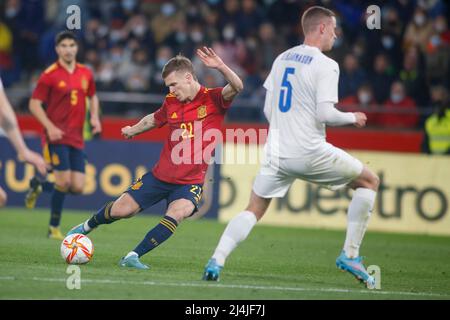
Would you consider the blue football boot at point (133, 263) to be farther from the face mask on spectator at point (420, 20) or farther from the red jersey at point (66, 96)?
the face mask on spectator at point (420, 20)

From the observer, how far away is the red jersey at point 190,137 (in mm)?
10430

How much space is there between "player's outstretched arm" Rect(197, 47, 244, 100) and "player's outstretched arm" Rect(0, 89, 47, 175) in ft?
6.20

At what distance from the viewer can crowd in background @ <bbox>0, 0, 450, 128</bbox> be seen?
20219mm

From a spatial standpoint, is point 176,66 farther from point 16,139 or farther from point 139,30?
point 139,30

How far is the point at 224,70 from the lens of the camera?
9.66 metres

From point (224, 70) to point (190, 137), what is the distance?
1.04 m

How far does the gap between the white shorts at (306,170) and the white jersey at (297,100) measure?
0.06 metres

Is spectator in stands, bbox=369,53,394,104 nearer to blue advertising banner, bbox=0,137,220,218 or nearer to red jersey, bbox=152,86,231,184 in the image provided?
blue advertising banner, bbox=0,137,220,218

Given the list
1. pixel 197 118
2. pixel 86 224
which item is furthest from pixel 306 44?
pixel 86 224

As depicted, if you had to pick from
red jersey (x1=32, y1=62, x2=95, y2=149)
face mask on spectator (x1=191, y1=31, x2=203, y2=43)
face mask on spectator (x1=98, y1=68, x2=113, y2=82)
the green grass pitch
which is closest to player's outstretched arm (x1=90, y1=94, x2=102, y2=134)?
red jersey (x1=32, y1=62, x2=95, y2=149)

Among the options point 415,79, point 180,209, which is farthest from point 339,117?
point 415,79
